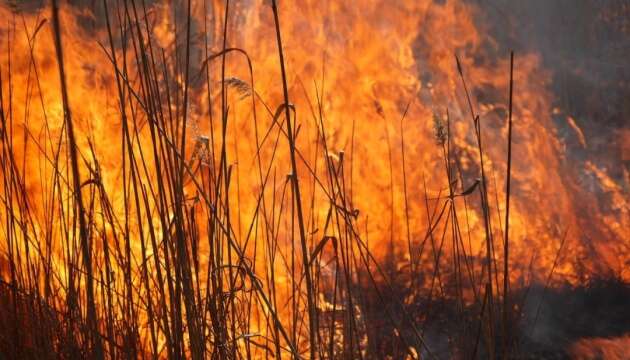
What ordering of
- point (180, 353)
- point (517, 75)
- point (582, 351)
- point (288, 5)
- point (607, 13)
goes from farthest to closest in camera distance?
point (607, 13), point (517, 75), point (288, 5), point (582, 351), point (180, 353)

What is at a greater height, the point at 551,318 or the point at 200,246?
the point at 200,246

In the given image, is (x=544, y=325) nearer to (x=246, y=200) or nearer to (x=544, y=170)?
(x=544, y=170)

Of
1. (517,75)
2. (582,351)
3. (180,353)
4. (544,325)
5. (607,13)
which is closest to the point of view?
(180,353)

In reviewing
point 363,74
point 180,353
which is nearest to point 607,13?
point 363,74

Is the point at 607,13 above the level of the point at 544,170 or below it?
above

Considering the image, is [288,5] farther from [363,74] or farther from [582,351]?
[582,351]

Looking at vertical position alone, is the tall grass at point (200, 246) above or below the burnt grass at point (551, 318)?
above

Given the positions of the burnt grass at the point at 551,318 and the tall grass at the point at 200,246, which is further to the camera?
the burnt grass at the point at 551,318

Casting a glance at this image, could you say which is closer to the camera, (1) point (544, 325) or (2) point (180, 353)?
(2) point (180, 353)

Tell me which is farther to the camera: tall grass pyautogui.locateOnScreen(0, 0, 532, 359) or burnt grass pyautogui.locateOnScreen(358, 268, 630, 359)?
burnt grass pyautogui.locateOnScreen(358, 268, 630, 359)

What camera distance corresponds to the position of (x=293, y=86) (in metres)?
2.76

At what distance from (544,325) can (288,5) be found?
167 centimetres

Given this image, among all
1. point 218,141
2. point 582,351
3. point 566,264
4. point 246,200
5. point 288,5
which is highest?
point 288,5

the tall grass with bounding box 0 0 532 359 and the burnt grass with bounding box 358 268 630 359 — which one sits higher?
the tall grass with bounding box 0 0 532 359
